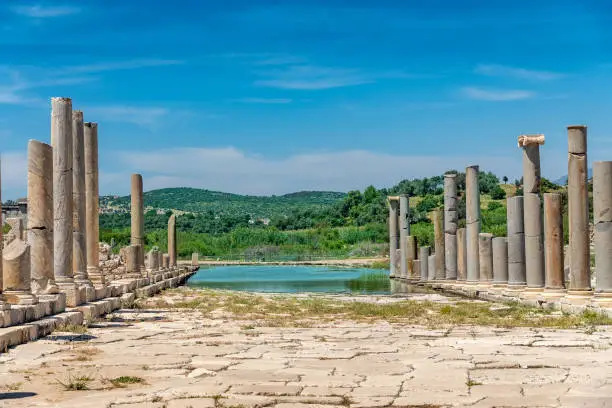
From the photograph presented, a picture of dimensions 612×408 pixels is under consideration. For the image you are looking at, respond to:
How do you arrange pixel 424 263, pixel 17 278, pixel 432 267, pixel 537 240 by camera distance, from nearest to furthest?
pixel 17 278 → pixel 537 240 → pixel 432 267 → pixel 424 263

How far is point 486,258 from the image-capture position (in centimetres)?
2580

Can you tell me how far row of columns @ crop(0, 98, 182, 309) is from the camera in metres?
14.1

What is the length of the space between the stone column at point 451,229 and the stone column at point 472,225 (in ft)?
9.35

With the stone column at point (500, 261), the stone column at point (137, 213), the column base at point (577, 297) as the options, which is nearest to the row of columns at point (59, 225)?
the stone column at point (137, 213)

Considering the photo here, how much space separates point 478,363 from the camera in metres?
9.98

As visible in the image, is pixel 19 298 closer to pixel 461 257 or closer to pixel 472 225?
pixel 472 225

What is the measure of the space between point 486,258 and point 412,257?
1155cm

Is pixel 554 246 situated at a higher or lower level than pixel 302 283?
higher

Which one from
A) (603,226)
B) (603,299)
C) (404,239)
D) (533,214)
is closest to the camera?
(603,299)

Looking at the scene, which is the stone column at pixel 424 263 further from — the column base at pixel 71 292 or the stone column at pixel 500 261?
the column base at pixel 71 292

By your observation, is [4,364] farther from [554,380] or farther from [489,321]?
[489,321]

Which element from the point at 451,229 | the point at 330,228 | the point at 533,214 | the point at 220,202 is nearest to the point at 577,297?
the point at 533,214

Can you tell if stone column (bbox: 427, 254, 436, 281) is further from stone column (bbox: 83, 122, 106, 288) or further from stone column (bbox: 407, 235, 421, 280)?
stone column (bbox: 83, 122, 106, 288)

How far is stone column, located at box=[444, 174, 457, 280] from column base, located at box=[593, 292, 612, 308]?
1299cm
